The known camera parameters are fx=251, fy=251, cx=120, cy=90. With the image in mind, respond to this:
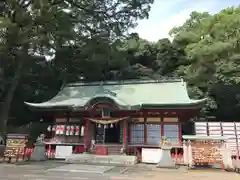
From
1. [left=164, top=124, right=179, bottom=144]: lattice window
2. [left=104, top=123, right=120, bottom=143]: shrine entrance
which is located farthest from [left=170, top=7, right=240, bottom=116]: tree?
[left=104, top=123, right=120, bottom=143]: shrine entrance

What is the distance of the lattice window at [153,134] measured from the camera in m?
17.5

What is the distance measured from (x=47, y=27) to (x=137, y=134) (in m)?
11.2

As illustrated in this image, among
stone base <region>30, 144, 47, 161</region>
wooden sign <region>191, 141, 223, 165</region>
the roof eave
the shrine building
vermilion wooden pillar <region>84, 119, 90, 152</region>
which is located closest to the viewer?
wooden sign <region>191, 141, 223, 165</region>

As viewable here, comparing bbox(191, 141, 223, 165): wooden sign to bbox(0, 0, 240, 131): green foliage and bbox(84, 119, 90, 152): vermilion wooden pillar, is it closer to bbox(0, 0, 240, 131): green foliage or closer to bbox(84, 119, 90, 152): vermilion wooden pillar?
bbox(84, 119, 90, 152): vermilion wooden pillar

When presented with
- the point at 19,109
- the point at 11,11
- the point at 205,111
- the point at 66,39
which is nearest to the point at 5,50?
the point at 11,11

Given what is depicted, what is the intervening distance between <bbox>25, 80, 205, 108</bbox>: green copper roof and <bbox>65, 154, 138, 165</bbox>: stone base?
3.33 m

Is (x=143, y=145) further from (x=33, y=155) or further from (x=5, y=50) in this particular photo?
(x=5, y=50)

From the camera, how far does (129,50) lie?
117 ft

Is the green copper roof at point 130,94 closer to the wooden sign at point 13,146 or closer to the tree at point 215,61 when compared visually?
the wooden sign at point 13,146

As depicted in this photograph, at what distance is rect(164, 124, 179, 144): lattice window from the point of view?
1728cm

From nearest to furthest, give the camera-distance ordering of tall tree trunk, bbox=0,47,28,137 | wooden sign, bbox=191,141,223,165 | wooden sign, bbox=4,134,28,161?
wooden sign, bbox=191,141,223,165
wooden sign, bbox=4,134,28,161
tall tree trunk, bbox=0,47,28,137

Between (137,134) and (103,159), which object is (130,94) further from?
(103,159)

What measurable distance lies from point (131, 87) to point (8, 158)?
1069 centimetres

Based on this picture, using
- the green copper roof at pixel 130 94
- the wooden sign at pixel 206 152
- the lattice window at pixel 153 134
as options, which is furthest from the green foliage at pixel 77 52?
the wooden sign at pixel 206 152
